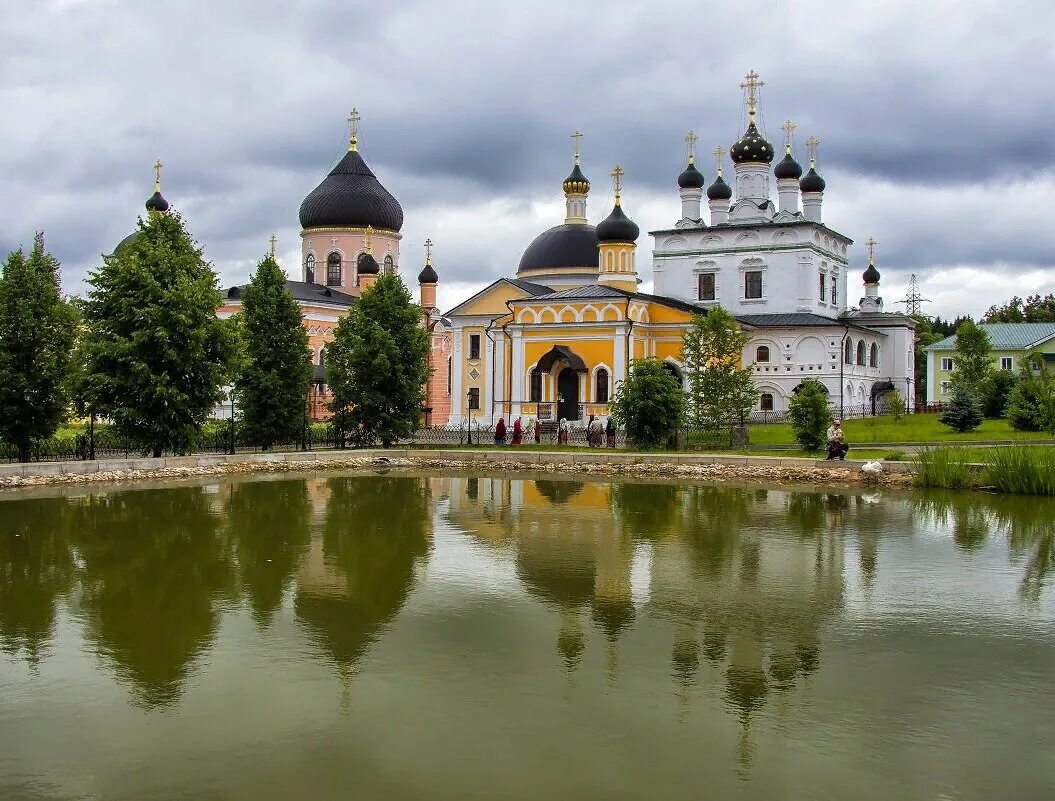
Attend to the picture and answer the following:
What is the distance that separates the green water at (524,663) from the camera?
18.7 ft

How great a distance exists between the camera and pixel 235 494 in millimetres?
18812

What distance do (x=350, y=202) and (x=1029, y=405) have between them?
32.6 meters

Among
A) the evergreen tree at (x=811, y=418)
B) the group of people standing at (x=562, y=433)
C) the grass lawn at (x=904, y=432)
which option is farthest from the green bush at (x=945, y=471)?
the group of people standing at (x=562, y=433)

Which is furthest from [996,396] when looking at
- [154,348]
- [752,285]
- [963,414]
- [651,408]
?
[154,348]

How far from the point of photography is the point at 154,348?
73.3 ft

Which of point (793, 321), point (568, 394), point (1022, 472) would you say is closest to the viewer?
point (1022, 472)

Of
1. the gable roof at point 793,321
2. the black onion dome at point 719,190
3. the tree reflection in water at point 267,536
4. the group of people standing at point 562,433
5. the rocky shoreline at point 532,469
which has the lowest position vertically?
the tree reflection in water at point 267,536

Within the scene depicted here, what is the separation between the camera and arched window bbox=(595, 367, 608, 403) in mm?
37094

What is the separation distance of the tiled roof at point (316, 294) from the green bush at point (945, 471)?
31.8m

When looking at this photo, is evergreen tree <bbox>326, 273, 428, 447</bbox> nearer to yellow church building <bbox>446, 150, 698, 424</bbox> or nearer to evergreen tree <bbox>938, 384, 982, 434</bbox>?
yellow church building <bbox>446, 150, 698, 424</bbox>

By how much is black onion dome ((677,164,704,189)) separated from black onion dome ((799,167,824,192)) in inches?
163

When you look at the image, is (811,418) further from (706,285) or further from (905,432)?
(706,285)

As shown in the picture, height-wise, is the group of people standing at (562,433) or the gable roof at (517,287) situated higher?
the gable roof at (517,287)

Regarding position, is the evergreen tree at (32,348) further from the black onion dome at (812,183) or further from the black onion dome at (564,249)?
the black onion dome at (812,183)
